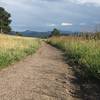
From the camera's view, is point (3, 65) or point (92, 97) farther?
point (3, 65)

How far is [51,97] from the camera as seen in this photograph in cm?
796

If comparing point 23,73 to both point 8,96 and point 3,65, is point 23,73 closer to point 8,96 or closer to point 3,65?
point 3,65

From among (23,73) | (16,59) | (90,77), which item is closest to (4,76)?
(23,73)

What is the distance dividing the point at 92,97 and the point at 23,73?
13.0 feet

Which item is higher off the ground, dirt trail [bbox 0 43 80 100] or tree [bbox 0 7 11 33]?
tree [bbox 0 7 11 33]

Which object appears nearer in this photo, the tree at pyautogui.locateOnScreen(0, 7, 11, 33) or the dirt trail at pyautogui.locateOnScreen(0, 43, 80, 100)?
the dirt trail at pyautogui.locateOnScreen(0, 43, 80, 100)

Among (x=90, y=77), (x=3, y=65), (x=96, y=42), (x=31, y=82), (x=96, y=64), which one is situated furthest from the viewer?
(x=96, y=42)

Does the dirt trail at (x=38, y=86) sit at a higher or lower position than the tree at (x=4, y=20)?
lower

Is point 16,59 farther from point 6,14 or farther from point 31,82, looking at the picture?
point 6,14

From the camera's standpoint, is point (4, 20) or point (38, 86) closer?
point (38, 86)

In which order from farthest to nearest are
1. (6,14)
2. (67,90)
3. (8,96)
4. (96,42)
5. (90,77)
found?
1. (6,14)
2. (96,42)
3. (90,77)
4. (67,90)
5. (8,96)

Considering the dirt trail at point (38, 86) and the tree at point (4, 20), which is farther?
the tree at point (4, 20)

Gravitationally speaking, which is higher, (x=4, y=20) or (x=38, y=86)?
(x=4, y=20)

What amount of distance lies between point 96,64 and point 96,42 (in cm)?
481
